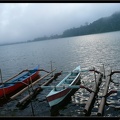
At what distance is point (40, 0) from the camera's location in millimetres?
2650

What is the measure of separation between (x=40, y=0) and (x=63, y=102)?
15187 millimetres

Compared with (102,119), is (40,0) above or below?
above

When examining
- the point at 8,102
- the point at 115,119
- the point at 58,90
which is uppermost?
the point at 115,119

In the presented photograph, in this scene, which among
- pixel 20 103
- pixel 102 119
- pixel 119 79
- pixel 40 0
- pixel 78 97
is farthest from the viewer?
pixel 119 79

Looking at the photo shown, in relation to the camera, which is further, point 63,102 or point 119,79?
point 119,79

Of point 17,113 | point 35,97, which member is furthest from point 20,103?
point 35,97

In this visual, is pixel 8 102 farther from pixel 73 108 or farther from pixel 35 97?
pixel 73 108

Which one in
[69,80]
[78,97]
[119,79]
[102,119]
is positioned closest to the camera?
[102,119]

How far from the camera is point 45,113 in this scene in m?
15.0

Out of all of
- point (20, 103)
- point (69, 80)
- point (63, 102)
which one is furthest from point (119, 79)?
point (20, 103)

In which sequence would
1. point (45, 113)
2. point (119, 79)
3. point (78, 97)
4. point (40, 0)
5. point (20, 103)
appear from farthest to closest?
1. point (119, 79)
2. point (78, 97)
3. point (20, 103)
4. point (45, 113)
5. point (40, 0)

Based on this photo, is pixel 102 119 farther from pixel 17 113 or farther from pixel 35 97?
pixel 35 97

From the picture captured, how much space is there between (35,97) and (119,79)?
12.0m

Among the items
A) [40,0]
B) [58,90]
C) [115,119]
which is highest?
[40,0]
